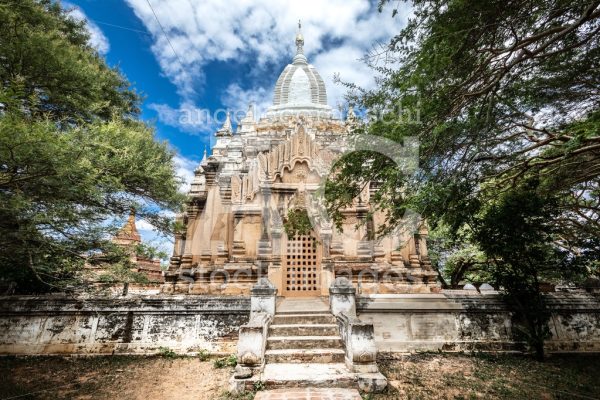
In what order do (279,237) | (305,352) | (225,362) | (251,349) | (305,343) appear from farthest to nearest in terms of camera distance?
(279,237) < (225,362) < (305,343) < (305,352) < (251,349)

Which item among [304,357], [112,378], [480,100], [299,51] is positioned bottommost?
[112,378]

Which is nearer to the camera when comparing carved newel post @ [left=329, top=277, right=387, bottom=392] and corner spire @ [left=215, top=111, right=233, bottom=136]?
carved newel post @ [left=329, top=277, right=387, bottom=392]

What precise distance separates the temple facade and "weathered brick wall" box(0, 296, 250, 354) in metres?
3.27

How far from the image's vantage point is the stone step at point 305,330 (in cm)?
704

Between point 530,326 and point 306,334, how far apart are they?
570 cm

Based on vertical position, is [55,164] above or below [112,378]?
above

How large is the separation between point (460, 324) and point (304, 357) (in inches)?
178

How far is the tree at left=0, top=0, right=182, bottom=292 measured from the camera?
4863 millimetres

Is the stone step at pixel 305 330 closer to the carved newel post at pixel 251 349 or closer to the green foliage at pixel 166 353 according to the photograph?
the carved newel post at pixel 251 349

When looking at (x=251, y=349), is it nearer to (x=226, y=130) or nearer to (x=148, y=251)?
(x=148, y=251)

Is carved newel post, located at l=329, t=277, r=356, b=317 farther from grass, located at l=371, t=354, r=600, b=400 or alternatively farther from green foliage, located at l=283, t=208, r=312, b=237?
Result: green foliage, located at l=283, t=208, r=312, b=237

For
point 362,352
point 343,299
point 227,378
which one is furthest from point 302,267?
point 362,352

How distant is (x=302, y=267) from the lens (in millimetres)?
12039

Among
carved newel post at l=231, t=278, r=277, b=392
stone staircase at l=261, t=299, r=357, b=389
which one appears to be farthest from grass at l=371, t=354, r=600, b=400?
carved newel post at l=231, t=278, r=277, b=392
